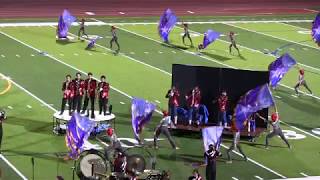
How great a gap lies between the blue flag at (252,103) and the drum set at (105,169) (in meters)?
4.84

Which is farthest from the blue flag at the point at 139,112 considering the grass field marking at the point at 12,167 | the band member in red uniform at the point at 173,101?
the grass field marking at the point at 12,167

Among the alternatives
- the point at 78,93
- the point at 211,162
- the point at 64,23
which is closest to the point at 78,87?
the point at 78,93

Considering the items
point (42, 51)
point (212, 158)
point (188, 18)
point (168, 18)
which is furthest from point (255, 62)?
point (212, 158)

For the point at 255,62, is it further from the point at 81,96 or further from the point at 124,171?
the point at 124,171

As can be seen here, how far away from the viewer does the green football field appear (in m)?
21.3

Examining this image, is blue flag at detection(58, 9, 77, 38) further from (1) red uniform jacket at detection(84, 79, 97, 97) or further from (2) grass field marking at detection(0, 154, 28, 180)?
(2) grass field marking at detection(0, 154, 28, 180)

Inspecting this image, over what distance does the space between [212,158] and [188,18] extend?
2853 cm

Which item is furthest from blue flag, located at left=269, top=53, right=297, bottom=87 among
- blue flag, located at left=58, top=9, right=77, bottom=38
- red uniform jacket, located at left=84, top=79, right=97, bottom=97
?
blue flag, located at left=58, top=9, right=77, bottom=38

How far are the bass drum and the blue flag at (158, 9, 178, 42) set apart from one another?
2035 centimetres

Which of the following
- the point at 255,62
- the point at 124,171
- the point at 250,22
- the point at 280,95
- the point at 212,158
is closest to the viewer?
the point at 124,171

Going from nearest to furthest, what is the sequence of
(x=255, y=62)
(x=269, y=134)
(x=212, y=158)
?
(x=212, y=158) < (x=269, y=134) < (x=255, y=62)

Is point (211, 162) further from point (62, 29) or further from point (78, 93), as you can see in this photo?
point (62, 29)

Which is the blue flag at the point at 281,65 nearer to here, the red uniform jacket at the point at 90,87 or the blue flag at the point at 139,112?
the red uniform jacket at the point at 90,87

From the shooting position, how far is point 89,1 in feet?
170
